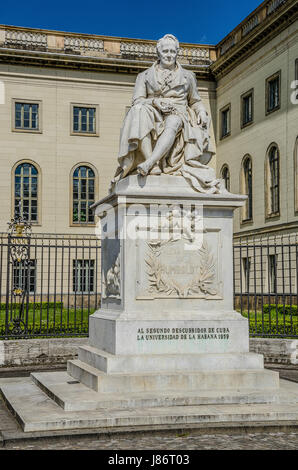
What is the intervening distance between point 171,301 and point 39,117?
34.1m

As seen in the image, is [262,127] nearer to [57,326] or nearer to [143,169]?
[57,326]

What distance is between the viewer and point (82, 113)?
42.1 m

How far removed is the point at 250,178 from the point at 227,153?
3740 mm

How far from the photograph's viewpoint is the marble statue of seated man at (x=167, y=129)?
9.09 metres

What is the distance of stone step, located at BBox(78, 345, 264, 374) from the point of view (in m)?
8.13

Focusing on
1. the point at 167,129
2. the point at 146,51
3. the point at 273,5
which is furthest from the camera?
the point at 146,51

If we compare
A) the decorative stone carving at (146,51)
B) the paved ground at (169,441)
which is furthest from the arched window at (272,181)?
the paved ground at (169,441)

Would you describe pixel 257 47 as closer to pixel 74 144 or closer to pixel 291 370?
pixel 74 144

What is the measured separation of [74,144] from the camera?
137ft

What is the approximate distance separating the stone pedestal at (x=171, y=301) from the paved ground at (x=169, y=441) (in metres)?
1.25

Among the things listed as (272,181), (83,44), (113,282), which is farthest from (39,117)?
(113,282)

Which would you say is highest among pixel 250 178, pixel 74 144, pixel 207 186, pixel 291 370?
pixel 74 144
